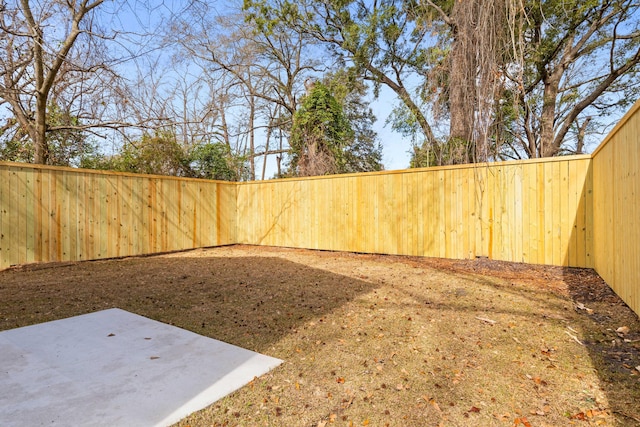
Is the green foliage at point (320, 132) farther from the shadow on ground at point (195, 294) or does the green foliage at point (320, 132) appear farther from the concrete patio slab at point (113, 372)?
the concrete patio slab at point (113, 372)

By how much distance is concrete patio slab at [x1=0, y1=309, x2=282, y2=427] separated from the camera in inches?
56.9

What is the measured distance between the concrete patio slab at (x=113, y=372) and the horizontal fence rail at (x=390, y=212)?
316cm

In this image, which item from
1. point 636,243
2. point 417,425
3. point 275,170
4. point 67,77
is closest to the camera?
point 417,425

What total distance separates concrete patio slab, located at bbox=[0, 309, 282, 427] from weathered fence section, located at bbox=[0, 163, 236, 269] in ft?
11.1

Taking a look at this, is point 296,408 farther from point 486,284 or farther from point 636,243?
point 486,284

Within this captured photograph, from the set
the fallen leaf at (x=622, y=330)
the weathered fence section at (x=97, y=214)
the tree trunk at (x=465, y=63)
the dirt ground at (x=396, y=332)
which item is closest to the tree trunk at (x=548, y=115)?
the dirt ground at (x=396, y=332)

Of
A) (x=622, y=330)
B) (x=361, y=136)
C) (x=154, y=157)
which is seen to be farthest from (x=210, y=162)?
(x=622, y=330)

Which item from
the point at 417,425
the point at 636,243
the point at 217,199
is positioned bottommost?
the point at 417,425

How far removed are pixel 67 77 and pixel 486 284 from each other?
772 centimetres

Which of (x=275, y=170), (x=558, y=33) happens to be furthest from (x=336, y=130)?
(x=558, y=33)

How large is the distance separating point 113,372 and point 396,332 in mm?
1835

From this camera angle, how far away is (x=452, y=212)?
5.51m

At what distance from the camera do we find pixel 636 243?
255cm

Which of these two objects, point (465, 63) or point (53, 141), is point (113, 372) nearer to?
point (465, 63)
